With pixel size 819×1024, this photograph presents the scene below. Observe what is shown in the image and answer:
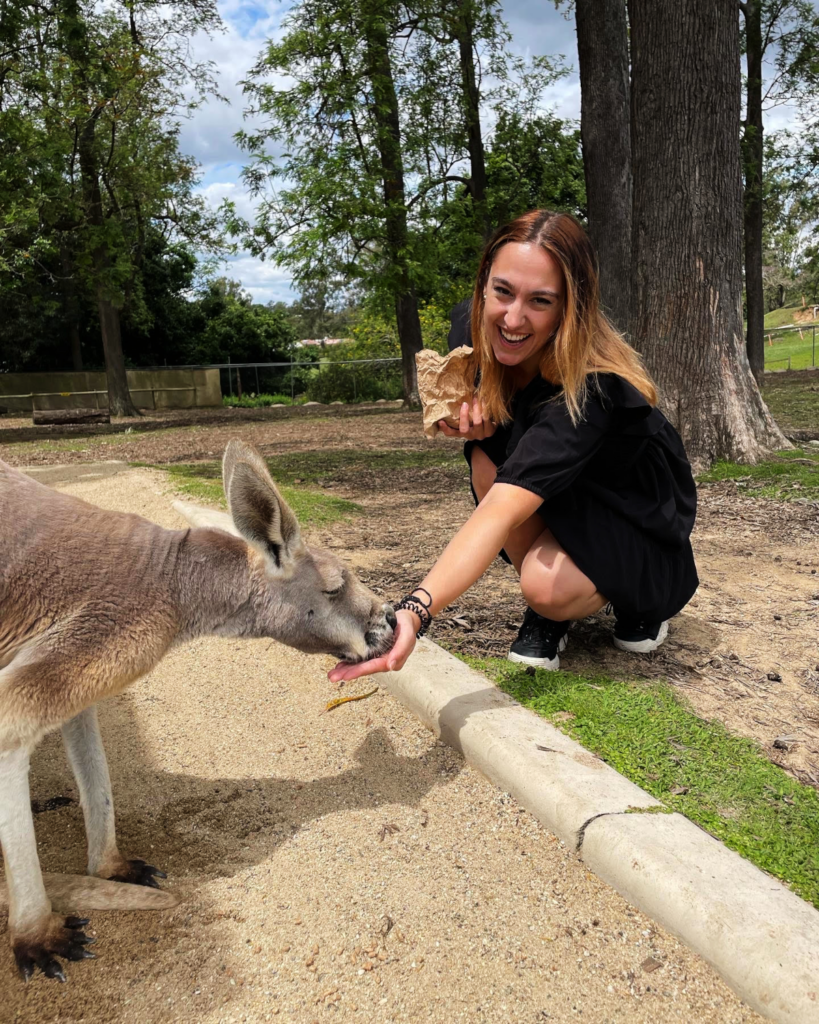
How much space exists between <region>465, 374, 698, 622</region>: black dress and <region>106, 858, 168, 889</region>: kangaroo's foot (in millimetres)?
1702

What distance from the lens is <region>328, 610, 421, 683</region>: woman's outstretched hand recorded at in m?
2.54

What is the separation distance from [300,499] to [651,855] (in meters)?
5.01

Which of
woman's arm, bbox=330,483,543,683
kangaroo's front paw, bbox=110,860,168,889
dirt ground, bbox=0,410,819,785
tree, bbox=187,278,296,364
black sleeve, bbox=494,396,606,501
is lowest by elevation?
kangaroo's front paw, bbox=110,860,168,889

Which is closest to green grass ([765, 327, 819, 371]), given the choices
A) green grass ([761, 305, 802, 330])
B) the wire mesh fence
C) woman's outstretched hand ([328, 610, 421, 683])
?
the wire mesh fence

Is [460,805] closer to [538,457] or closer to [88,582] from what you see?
[538,457]

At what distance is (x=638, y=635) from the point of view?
11.7ft

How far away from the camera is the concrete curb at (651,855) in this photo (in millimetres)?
1804

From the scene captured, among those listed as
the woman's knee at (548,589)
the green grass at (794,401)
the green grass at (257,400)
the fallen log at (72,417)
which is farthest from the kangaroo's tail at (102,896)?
the green grass at (257,400)

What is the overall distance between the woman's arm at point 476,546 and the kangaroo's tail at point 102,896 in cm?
98

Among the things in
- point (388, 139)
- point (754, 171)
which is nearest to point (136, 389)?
point (388, 139)

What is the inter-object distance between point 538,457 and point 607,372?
0.46 meters

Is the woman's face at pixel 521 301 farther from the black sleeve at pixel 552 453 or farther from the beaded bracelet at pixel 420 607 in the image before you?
the beaded bracelet at pixel 420 607

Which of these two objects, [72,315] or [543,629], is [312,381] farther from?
[543,629]

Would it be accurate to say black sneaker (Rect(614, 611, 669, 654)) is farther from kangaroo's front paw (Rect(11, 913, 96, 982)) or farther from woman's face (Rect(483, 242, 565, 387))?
kangaroo's front paw (Rect(11, 913, 96, 982))
